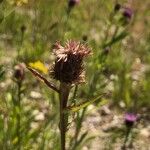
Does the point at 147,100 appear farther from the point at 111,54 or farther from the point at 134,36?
the point at 134,36

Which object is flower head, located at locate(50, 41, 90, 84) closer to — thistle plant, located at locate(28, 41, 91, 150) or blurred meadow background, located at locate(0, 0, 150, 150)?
thistle plant, located at locate(28, 41, 91, 150)

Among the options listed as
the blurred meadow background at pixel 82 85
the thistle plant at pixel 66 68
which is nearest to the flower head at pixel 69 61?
the thistle plant at pixel 66 68

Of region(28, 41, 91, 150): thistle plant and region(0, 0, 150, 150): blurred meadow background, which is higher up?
region(0, 0, 150, 150): blurred meadow background

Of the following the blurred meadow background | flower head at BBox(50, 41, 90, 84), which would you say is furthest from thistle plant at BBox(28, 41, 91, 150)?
the blurred meadow background

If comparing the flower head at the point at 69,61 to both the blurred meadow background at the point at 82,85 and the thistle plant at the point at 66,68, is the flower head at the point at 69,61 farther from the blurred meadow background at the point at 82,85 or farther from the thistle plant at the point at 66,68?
the blurred meadow background at the point at 82,85

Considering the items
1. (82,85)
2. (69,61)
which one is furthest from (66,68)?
(82,85)
